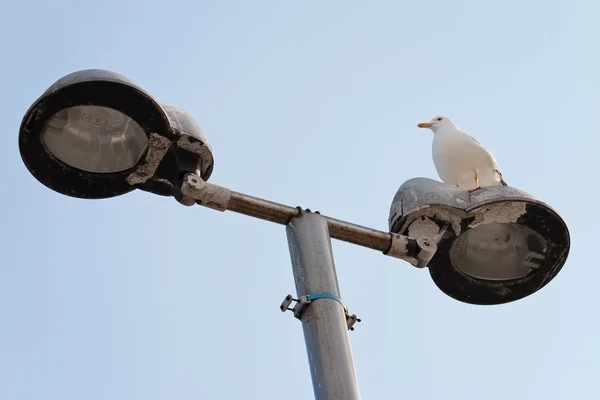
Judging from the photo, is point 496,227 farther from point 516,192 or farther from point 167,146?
point 167,146

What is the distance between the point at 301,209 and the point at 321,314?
562 mm

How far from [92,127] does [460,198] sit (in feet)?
5.23

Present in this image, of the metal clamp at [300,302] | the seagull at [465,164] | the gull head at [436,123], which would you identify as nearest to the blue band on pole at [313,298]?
the metal clamp at [300,302]

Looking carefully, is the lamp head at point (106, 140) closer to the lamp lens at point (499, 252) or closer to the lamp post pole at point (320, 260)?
the lamp post pole at point (320, 260)

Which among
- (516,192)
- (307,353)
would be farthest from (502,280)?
(307,353)

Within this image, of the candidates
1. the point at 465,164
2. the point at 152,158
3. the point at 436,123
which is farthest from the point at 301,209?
the point at 436,123

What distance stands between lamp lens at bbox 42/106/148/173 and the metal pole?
77 cm

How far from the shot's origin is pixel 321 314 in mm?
3387

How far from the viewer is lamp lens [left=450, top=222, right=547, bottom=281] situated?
432cm

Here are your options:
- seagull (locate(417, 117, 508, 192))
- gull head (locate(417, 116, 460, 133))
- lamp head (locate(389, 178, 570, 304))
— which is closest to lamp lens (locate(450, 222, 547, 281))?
lamp head (locate(389, 178, 570, 304))

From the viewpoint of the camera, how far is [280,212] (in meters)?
3.78

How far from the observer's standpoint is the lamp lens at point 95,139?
3947mm

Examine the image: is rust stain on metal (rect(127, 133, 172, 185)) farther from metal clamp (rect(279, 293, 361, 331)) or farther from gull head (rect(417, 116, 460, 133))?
gull head (rect(417, 116, 460, 133))

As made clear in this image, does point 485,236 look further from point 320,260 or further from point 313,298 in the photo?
point 313,298
